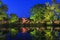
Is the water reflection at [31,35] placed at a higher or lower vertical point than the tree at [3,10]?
lower

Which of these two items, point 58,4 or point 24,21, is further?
point 24,21

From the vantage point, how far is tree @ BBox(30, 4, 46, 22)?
1647cm

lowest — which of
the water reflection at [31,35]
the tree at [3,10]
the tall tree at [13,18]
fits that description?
the water reflection at [31,35]

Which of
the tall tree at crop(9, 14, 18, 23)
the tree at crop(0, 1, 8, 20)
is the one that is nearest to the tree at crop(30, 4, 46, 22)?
the tall tree at crop(9, 14, 18, 23)

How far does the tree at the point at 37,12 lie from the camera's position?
16.5 meters

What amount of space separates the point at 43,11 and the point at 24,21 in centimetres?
179

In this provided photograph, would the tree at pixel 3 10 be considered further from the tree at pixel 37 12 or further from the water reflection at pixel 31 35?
the water reflection at pixel 31 35

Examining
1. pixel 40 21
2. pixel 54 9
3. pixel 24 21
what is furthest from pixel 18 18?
pixel 54 9

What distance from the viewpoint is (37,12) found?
16422 mm

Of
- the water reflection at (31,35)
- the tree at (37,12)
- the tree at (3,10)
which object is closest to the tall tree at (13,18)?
the tree at (3,10)

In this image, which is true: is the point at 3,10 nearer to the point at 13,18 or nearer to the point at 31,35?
the point at 13,18

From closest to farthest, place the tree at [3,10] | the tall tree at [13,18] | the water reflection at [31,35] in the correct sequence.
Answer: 1. the water reflection at [31,35]
2. the tree at [3,10]
3. the tall tree at [13,18]

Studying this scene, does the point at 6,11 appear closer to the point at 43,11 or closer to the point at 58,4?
the point at 43,11

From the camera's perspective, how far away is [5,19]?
643 inches
